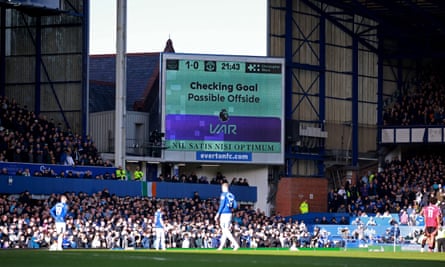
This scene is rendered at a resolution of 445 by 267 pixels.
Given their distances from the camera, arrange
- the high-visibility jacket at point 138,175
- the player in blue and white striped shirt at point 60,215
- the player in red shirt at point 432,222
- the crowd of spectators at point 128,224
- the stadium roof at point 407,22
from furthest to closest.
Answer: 1. the stadium roof at point 407,22
2. the high-visibility jacket at point 138,175
3. the crowd of spectators at point 128,224
4. the player in red shirt at point 432,222
5. the player in blue and white striped shirt at point 60,215

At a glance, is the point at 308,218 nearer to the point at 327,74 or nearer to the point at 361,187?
the point at 361,187

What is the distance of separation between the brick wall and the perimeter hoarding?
2078 mm

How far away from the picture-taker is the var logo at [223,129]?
61.5 meters

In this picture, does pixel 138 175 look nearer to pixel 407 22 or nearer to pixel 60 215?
pixel 60 215

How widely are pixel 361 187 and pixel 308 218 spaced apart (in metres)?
5.11

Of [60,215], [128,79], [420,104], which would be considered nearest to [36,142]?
[60,215]

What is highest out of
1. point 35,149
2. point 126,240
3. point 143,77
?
point 143,77

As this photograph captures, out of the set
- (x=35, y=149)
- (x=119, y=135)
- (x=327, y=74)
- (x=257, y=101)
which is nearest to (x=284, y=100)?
(x=257, y=101)

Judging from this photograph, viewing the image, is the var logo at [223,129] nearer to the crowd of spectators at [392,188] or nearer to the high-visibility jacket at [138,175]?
the high-visibility jacket at [138,175]

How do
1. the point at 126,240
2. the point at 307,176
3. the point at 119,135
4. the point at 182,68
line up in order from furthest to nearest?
the point at 307,176, the point at 182,68, the point at 119,135, the point at 126,240

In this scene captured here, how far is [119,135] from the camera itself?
56.5 metres

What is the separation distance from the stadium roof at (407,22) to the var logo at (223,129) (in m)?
10.2

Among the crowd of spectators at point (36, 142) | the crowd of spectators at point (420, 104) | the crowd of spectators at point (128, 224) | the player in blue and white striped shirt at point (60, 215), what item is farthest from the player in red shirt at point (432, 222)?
the crowd of spectators at point (420, 104)

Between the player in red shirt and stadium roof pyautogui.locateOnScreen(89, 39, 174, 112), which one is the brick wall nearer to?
stadium roof pyautogui.locateOnScreen(89, 39, 174, 112)
